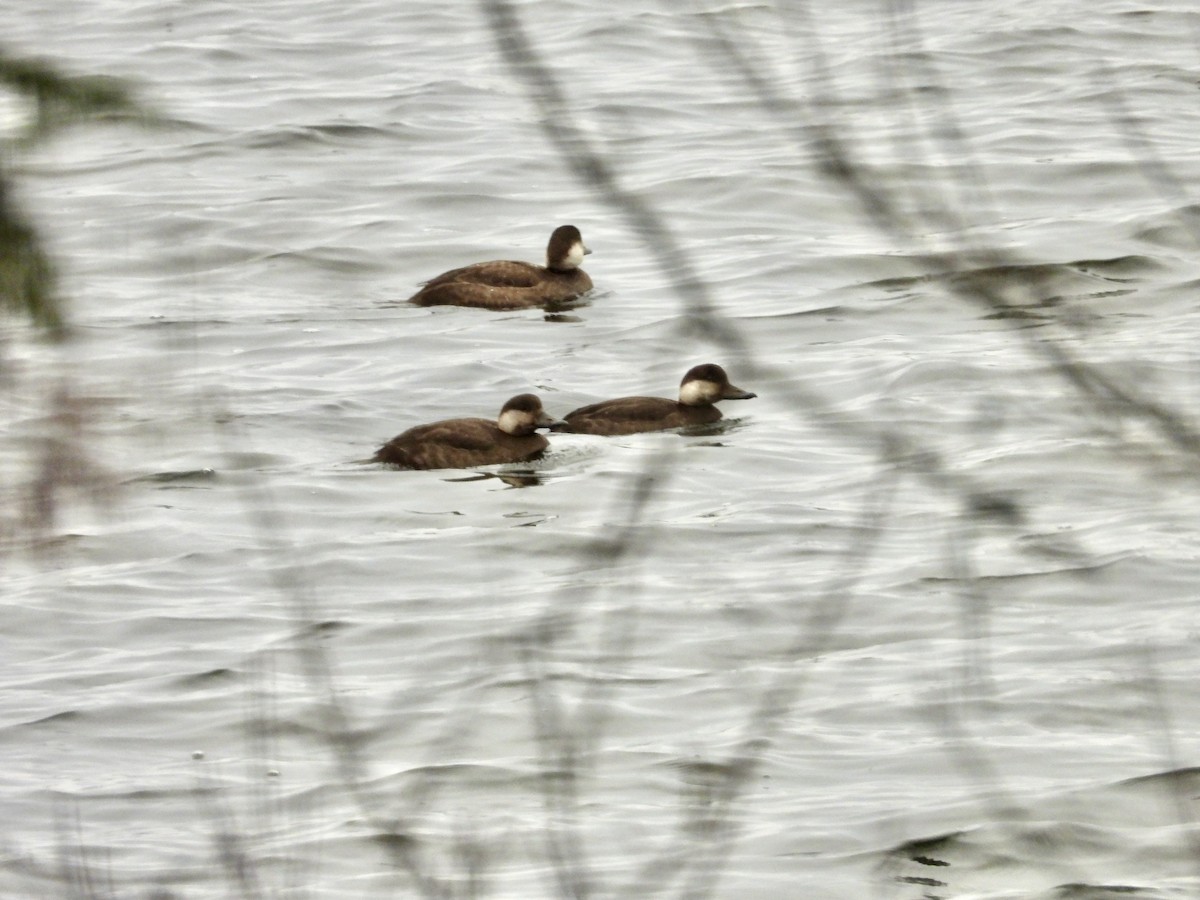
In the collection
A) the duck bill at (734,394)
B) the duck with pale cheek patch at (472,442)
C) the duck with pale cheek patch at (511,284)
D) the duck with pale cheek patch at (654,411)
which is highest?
the duck with pale cheek patch at (472,442)

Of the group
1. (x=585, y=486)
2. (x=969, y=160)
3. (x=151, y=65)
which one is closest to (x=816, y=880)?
(x=969, y=160)

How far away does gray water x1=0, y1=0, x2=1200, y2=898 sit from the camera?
497 centimetres

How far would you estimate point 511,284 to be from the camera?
1531cm

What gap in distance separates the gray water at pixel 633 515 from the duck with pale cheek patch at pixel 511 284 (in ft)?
0.43

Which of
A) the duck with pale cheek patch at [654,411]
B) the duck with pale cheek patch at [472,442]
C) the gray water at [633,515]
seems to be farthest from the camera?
the duck with pale cheek patch at [654,411]

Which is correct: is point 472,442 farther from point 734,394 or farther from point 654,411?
point 734,394

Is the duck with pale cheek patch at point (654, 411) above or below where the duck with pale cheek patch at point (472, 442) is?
below

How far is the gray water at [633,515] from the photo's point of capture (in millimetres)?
4973

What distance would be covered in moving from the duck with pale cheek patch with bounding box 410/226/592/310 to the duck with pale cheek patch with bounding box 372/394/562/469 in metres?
3.24

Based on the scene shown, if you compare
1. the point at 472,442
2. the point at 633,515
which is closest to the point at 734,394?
the point at 472,442

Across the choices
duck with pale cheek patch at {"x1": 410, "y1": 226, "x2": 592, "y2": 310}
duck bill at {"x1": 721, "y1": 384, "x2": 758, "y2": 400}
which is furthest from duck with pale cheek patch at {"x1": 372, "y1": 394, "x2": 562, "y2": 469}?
duck with pale cheek patch at {"x1": 410, "y1": 226, "x2": 592, "y2": 310}

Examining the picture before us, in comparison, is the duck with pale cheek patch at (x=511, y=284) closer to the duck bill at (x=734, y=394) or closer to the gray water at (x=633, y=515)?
the gray water at (x=633, y=515)

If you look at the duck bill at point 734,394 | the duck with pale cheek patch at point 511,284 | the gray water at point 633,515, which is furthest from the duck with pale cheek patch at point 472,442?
the duck with pale cheek patch at point 511,284

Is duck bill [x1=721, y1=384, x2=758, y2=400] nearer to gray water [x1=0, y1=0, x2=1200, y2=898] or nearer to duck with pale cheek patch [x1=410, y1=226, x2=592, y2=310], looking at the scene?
gray water [x1=0, y1=0, x2=1200, y2=898]
